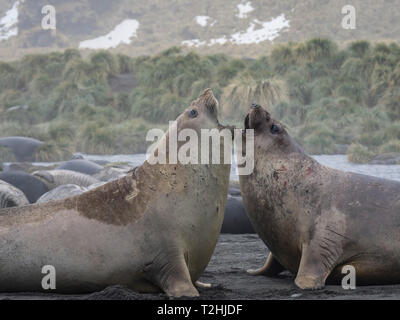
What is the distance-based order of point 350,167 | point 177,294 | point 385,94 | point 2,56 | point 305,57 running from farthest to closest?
point 2,56
point 305,57
point 385,94
point 350,167
point 177,294

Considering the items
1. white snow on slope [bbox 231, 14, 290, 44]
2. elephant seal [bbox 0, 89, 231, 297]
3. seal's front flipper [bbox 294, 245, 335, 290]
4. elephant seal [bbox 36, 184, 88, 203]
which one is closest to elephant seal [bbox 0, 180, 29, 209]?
elephant seal [bbox 36, 184, 88, 203]

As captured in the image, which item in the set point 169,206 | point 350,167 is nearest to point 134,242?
point 169,206

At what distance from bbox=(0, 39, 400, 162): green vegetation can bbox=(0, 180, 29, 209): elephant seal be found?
9.52 m

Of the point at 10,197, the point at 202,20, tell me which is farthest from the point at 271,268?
the point at 202,20

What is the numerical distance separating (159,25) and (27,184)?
41.6 metres

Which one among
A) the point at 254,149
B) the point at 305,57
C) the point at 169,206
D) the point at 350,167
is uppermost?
the point at 305,57

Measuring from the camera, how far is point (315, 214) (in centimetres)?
431

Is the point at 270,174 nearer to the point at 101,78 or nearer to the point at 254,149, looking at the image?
the point at 254,149

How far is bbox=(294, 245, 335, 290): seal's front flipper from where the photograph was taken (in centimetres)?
400

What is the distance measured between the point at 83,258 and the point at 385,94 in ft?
67.2

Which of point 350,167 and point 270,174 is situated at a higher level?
point 270,174

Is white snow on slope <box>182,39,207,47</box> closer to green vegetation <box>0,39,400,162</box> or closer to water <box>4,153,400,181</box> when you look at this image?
green vegetation <box>0,39,400,162</box>

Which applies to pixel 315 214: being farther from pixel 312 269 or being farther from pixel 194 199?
pixel 194 199

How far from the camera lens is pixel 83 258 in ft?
12.7
